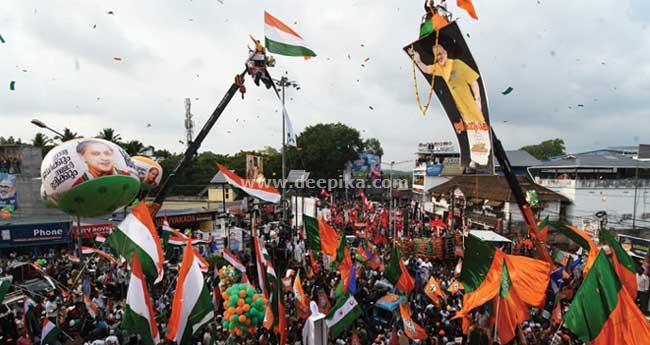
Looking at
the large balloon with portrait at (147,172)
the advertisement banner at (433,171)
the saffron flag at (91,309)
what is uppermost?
the large balloon with portrait at (147,172)

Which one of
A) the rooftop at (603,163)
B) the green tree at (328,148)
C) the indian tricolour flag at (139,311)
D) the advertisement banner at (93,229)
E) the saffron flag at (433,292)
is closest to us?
the indian tricolour flag at (139,311)

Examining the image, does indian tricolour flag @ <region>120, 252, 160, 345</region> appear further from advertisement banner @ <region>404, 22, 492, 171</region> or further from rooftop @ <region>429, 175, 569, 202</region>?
rooftop @ <region>429, 175, 569, 202</region>

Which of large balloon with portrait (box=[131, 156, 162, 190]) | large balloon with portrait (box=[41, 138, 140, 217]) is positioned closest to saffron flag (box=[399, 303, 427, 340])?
large balloon with portrait (box=[41, 138, 140, 217])

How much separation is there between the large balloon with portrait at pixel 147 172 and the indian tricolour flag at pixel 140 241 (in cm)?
795

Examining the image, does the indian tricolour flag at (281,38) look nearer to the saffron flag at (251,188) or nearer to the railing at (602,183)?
the saffron flag at (251,188)

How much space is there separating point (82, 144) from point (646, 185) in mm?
34146

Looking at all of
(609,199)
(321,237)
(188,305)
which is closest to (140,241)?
(188,305)

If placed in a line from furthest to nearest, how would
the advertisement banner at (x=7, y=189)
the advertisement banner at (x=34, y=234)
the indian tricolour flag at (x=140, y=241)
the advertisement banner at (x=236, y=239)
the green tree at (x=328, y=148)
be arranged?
the green tree at (x=328, y=148) < the advertisement banner at (x=7, y=189) < the advertisement banner at (x=34, y=234) < the advertisement banner at (x=236, y=239) < the indian tricolour flag at (x=140, y=241)

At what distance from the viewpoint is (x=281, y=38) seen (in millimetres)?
10133

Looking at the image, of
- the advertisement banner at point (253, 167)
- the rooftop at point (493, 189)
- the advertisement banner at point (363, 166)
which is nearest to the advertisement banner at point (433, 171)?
the rooftop at point (493, 189)

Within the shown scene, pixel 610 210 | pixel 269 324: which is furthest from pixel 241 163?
pixel 269 324

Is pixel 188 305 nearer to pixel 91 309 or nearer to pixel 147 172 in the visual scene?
pixel 91 309

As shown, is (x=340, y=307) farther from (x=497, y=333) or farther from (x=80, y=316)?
(x=80, y=316)

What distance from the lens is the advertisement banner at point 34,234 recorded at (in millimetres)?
19953
